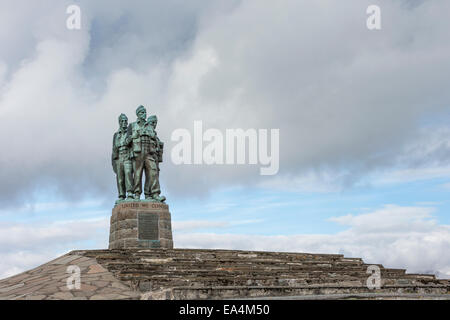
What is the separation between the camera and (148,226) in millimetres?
19672

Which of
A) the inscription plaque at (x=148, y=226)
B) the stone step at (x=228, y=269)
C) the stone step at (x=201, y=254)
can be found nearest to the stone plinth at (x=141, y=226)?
the inscription plaque at (x=148, y=226)

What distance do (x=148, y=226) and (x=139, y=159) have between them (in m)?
2.72

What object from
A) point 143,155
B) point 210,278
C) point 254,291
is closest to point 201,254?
point 210,278

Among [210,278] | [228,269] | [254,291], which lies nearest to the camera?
[254,291]

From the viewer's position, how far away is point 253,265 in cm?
1467

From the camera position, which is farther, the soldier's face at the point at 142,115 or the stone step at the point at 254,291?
the soldier's face at the point at 142,115

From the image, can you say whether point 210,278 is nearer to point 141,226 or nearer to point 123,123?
point 141,226

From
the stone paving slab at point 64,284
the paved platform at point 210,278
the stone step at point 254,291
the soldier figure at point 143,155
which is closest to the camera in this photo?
the stone step at point 254,291

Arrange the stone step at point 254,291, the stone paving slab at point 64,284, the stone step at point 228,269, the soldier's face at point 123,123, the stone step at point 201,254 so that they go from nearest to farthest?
1. the stone step at point 254,291
2. the stone paving slab at point 64,284
3. the stone step at point 228,269
4. the stone step at point 201,254
5. the soldier's face at point 123,123

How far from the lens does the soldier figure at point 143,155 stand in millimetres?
20469

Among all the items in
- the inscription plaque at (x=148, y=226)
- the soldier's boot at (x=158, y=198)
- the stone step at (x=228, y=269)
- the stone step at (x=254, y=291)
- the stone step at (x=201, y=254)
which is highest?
the soldier's boot at (x=158, y=198)

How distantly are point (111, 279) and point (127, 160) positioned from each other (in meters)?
9.44

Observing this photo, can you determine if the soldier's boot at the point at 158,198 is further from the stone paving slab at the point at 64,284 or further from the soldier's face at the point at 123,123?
the stone paving slab at the point at 64,284
